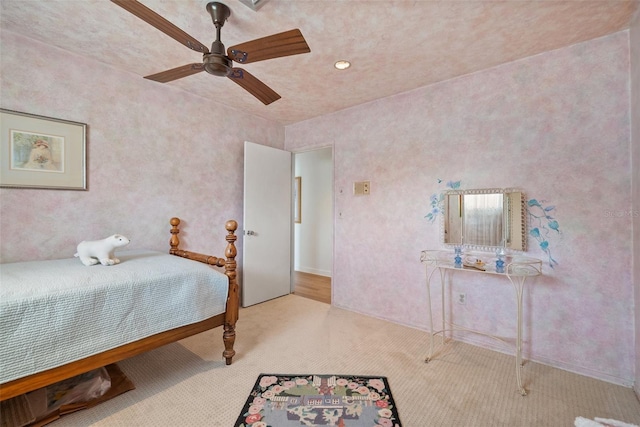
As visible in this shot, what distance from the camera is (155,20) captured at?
1443 mm

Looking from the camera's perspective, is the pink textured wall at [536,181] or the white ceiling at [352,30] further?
the pink textured wall at [536,181]

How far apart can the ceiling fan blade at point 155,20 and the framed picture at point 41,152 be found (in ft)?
4.82

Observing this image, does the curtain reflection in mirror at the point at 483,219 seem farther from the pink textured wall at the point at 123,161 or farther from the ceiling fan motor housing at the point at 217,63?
the pink textured wall at the point at 123,161

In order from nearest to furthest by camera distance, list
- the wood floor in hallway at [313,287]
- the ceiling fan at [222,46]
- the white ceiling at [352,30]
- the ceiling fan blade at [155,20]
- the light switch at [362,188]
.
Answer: the ceiling fan blade at [155,20]
the ceiling fan at [222,46]
the white ceiling at [352,30]
the light switch at [362,188]
the wood floor in hallway at [313,287]

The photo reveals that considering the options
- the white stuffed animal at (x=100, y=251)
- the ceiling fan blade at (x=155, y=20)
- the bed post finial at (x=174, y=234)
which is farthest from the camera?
the bed post finial at (x=174, y=234)

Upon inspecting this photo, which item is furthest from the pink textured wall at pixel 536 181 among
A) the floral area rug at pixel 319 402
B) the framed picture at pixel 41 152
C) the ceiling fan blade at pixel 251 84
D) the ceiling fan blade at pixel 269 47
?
the framed picture at pixel 41 152

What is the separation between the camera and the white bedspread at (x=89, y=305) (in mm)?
1340

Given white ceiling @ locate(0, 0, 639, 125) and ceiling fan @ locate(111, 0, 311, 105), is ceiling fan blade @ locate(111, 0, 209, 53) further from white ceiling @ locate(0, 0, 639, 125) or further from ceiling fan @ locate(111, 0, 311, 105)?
white ceiling @ locate(0, 0, 639, 125)

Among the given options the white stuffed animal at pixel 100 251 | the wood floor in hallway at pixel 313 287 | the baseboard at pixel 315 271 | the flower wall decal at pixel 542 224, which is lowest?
the wood floor in hallway at pixel 313 287

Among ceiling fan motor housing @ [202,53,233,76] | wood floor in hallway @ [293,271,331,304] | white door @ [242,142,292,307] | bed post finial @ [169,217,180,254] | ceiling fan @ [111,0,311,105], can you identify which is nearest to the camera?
ceiling fan @ [111,0,311,105]

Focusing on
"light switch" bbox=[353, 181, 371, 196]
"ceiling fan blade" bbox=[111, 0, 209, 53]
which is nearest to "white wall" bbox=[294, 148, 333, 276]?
"light switch" bbox=[353, 181, 371, 196]

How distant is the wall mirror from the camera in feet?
7.66

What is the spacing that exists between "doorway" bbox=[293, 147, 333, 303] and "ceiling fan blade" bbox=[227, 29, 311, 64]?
10.9 feet

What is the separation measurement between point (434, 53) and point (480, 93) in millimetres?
639
